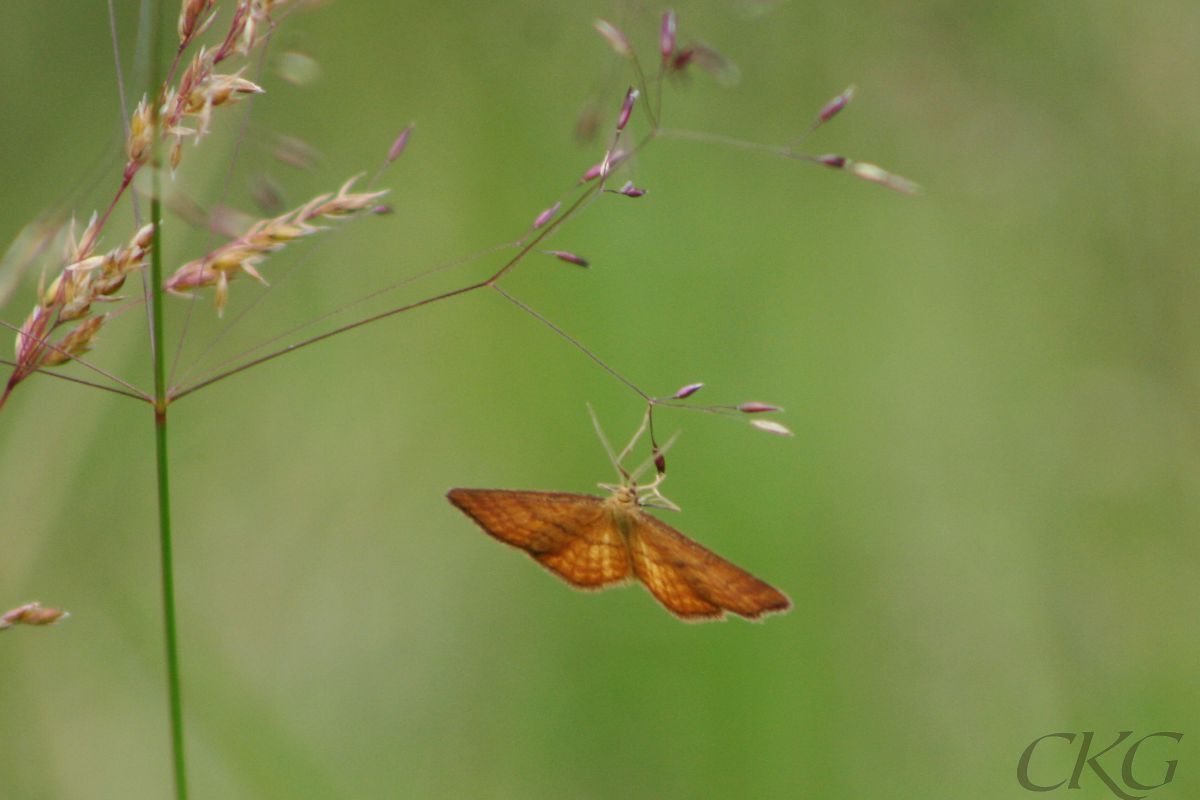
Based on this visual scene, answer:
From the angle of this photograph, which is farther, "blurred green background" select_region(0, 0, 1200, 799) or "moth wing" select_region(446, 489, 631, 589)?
"blurred green background" select_region(0, 0, 1200, 799)

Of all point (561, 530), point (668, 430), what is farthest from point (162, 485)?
point (668, 430)

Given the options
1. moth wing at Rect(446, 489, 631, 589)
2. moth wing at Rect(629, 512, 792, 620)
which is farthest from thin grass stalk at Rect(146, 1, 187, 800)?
moth wing at Rect(629, 512, 792, 620)

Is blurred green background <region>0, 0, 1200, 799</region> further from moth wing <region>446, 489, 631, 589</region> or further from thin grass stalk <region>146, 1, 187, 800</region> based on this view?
moth wing <region>446, 489, 631, 589</region>

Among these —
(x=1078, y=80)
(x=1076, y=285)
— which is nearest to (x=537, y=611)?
(x=1076, y=285)

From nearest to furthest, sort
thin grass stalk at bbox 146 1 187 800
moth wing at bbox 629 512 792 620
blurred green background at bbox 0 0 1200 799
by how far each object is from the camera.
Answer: thin grass stalk at bbox 146 1 187 800 → moth wing at bbox 629 512 792 620 → blurred green background at bbox 0 0 1200 799

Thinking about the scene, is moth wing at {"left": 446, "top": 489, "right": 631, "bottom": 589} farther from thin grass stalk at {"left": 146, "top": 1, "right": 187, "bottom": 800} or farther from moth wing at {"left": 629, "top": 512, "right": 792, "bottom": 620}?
thin grass stalk at {"left": 146, "top": 1, "right": 187, "bottom": 800}

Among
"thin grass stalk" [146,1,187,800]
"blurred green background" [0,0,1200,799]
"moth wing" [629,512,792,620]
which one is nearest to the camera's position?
"thin grass stalk" [146,1,187,800]

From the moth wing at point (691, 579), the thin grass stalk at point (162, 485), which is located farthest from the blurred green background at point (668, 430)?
the moth wing at point (691, 579)
